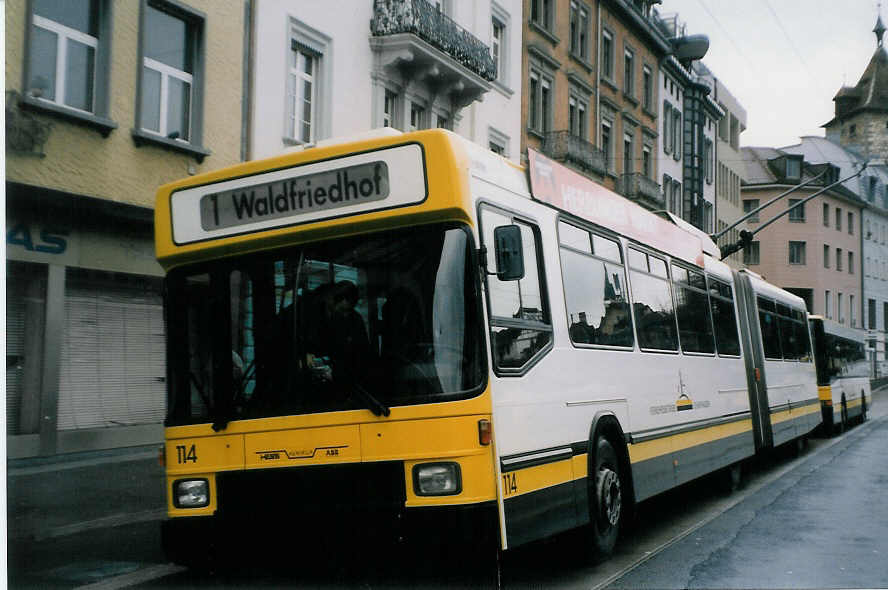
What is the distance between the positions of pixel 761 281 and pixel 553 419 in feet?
Answer: 34.4

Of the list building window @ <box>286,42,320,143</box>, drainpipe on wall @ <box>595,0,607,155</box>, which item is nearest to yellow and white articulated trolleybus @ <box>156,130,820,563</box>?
building window @ <box>286,42,320,143</box>

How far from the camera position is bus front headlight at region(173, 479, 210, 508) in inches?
265

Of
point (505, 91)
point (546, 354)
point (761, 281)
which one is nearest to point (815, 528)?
point (546, 354)

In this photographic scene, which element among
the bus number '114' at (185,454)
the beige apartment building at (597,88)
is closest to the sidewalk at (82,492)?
the bus number '114' at (185,454)

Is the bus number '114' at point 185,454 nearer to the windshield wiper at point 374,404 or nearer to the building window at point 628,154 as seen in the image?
the windshield wiper at point 374,404

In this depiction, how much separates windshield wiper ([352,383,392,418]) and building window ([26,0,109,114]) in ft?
27.0

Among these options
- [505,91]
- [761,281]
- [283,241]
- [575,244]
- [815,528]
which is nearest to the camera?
[283,241]

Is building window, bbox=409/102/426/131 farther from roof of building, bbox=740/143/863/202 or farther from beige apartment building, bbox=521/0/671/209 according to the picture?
roof of building, bbox=740/143/863/202

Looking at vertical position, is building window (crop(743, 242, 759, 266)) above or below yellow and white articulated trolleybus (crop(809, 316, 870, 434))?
above

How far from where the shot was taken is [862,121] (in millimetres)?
67500

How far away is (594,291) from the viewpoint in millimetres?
8164

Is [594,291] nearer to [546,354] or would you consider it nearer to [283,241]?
[546,354]

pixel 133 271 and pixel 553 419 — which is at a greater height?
pixel 133 271

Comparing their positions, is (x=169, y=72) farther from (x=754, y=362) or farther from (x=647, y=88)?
(x=647, y=88)
